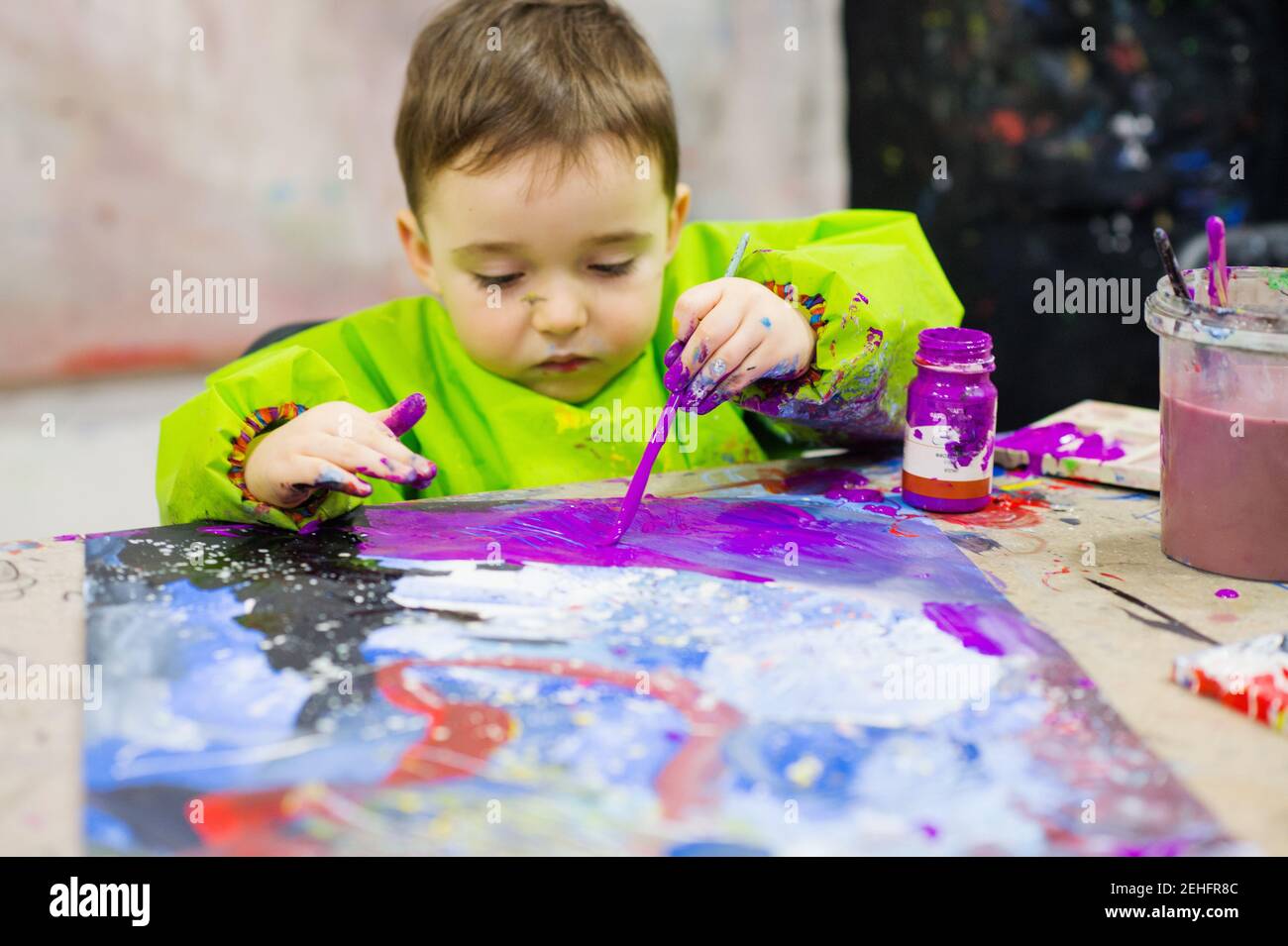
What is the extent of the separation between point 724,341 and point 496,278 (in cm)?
26

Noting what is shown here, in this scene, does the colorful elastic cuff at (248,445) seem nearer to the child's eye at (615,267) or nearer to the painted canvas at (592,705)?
the painted canvas at (592,705)

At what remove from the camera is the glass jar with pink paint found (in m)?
0.88

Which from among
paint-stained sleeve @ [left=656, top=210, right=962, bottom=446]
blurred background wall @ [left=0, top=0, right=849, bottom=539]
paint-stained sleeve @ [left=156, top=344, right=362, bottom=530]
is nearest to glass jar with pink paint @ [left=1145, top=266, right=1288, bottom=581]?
paint-stained sleeve @ [left=656, top=210, right=962, bottom=446]

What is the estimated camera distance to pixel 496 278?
120 cm

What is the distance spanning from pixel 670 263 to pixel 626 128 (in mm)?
250

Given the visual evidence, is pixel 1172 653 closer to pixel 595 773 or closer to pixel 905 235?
pixel 595 773

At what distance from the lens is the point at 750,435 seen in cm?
139

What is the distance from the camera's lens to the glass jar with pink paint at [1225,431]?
88 cm

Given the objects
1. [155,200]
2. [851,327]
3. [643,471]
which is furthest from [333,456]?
[155,200]

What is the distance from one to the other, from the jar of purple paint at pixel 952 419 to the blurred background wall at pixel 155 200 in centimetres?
180

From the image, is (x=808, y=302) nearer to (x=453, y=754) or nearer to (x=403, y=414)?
(x=403, y=414)

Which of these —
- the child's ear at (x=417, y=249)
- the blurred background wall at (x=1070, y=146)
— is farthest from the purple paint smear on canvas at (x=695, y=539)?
the blurred background wall at (x=1070, y=146)

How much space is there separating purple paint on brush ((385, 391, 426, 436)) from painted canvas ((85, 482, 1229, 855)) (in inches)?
3.7

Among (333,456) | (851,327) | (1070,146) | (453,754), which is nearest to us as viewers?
(453,754)
